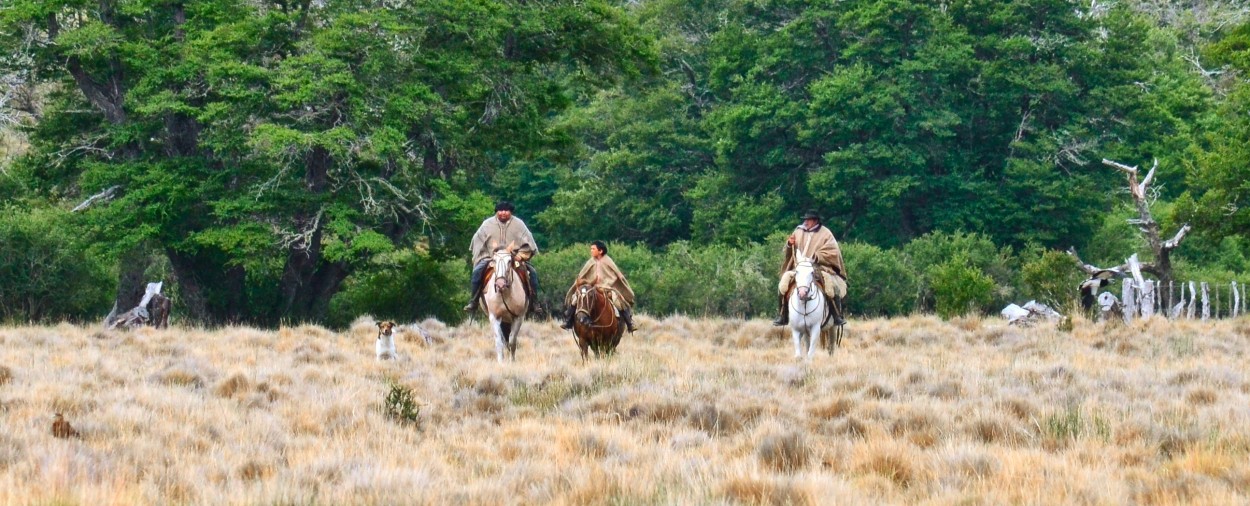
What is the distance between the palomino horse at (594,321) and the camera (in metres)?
18.6

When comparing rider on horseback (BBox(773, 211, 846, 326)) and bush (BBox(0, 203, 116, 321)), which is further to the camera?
bush (BBox(0, 203, 116, 321))

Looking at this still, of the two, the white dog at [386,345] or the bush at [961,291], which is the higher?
the bush at [961,291]

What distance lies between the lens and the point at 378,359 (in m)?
18.0

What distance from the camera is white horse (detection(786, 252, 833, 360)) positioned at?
18.8 meters

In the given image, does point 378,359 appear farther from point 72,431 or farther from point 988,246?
point 988,246

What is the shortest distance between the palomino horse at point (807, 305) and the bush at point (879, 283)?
21573 mm

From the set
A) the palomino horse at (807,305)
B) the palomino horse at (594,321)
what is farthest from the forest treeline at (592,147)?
the palomino horse at (807,305)

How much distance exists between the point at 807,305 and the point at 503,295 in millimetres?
3816

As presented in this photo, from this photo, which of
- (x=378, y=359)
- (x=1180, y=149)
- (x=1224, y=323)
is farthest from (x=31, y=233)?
(x=1180, y=149)

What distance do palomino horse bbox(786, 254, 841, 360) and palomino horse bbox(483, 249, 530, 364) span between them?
3.39m

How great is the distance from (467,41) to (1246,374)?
18475 millimetres

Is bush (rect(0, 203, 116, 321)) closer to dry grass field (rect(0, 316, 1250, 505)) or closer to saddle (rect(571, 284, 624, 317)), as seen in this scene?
dry grass field (rect(0, 316, 1250, 505))

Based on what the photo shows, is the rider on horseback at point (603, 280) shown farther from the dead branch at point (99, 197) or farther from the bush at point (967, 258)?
the bush at point (967, 258)

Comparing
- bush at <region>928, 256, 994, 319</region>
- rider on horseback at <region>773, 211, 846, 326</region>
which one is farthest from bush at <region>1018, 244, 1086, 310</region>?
rider on horseback at <region>773, 211, 846, 326</region>
